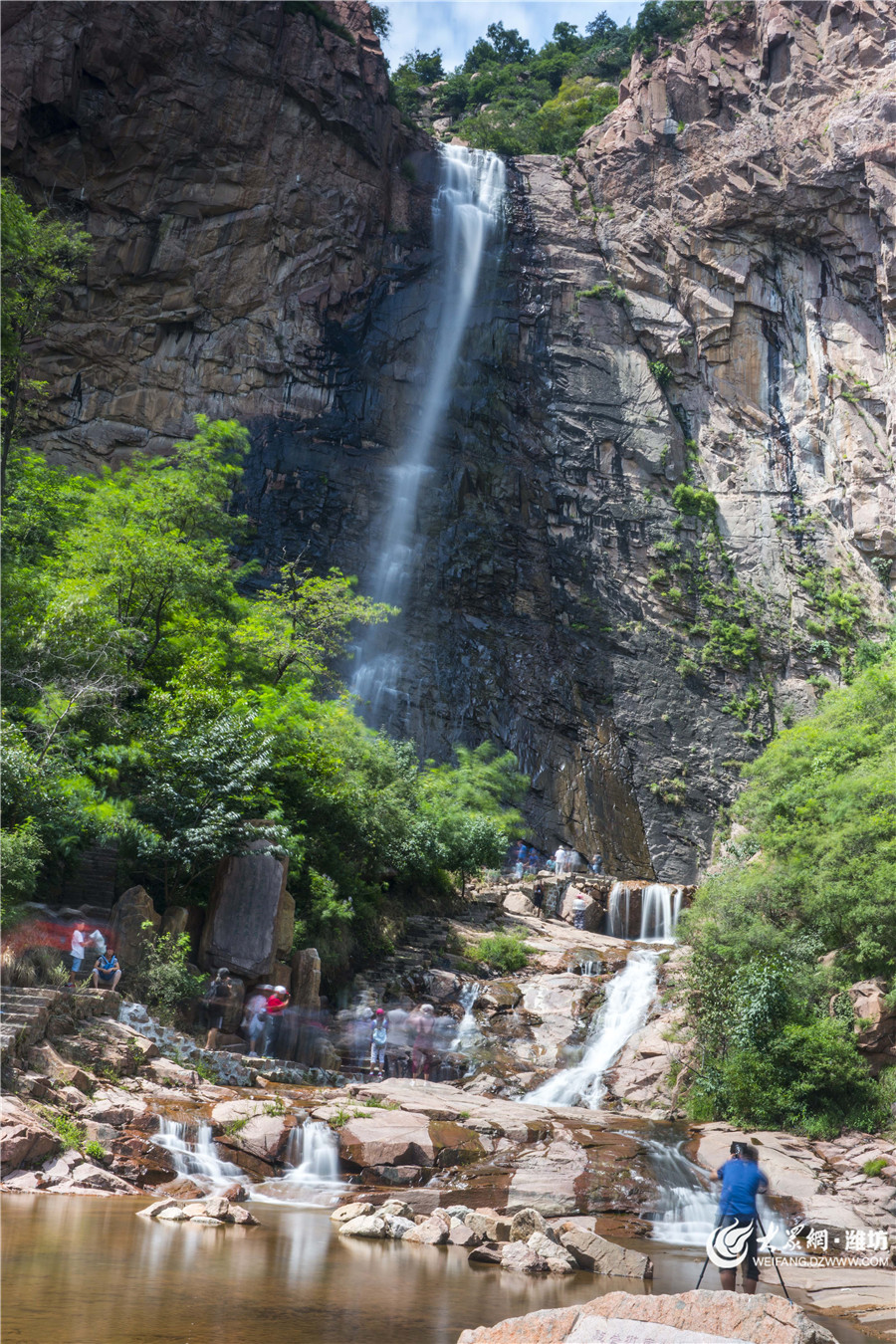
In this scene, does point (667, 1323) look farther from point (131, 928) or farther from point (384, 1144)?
point (131, 928)

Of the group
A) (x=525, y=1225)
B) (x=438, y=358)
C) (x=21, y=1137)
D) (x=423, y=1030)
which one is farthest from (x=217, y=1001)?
(x=438, y=358)

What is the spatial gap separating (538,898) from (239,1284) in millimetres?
21350

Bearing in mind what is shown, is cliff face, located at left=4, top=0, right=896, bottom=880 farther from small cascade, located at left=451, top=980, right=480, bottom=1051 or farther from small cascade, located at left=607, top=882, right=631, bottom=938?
small cascade, located at left=451, top=980, right=480, bottom=1051

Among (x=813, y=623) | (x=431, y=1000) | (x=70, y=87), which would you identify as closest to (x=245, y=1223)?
(x=431, y=1000)

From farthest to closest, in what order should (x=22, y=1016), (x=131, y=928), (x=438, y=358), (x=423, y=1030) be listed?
1. (x=438, y=358)
2. (x=423, y=1030)
3. (x=131, y=928)
4. (x=22, y=1016)

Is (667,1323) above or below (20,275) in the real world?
below

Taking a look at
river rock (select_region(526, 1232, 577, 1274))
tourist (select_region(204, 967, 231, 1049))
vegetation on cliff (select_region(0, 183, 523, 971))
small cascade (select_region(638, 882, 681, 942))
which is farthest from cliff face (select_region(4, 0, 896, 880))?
river rock (select_region(526, 1232, 577, 1274))

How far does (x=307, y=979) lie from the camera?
57.1ft

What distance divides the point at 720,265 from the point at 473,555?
642 inches

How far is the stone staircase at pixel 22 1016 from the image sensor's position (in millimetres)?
10695

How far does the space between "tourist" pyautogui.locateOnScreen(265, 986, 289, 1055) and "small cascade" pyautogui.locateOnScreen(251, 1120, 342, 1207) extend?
3764 mm

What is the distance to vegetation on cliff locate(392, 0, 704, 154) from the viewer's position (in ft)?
155

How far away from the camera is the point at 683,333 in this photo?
41062mm

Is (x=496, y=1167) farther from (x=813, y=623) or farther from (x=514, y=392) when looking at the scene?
(x=514, y=392)
